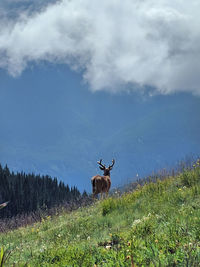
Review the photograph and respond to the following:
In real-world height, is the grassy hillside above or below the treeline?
below

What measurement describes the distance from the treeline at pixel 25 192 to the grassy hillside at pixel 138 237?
46104 millimetres

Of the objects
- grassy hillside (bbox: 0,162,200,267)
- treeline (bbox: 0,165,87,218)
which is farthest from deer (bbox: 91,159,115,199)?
treeline (bbox: 0,165,87,218)

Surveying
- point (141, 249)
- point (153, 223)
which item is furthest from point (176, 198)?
point (141, 249)

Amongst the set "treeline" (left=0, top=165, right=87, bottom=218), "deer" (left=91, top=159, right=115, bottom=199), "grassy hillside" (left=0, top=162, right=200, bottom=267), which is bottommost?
"grassy hillside" (left=0, top=162, right=200, bottom=267)

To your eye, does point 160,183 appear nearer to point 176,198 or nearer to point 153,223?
point 176,198

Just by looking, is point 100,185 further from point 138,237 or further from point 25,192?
point 25,192

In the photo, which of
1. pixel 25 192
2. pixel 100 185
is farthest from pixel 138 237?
pixel 25 192

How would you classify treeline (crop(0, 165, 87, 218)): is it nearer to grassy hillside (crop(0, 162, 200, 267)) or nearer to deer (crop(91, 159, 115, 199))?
deer (crop(91, 159, 115, 199))

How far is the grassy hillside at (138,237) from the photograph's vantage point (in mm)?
3980

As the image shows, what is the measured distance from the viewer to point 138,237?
546cm

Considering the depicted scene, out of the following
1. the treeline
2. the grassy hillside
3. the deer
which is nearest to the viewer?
the grassy hillside

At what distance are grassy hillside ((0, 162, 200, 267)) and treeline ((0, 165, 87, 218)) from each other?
151 feet

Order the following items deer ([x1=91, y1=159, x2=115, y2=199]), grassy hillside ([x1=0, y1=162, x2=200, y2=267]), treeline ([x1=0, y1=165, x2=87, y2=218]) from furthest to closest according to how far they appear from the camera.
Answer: treeline ([x1=0, y1=165, x2=87, y2=218]), deer ([x1=91, y1=159, x2=115, y2=199]), grassy hillside ([x1=0, y1=162, x2=200, y2=267])

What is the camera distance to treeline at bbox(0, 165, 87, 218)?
59.1m
